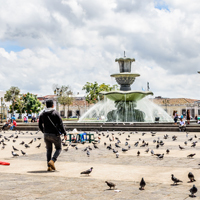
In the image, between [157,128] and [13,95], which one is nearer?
[157,128]

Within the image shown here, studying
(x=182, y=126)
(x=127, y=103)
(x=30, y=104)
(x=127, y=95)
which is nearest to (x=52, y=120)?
(x=182, y=126)

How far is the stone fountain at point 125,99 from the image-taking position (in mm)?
30938

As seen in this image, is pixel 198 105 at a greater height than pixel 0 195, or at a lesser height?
greater

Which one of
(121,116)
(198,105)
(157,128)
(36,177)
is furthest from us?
(198,105)

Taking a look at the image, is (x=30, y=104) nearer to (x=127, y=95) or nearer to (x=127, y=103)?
(x=127, y=103)

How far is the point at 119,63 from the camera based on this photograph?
112 feet

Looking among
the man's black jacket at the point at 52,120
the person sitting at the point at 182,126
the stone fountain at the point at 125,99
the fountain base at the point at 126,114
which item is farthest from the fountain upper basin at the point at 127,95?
the man's black jacket at the point at 52,120

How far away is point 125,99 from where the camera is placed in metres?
31.4

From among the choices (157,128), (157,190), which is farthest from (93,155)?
(157,128)

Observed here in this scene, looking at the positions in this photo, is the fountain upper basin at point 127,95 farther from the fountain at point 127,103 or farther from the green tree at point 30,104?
the green tree at point 30,104

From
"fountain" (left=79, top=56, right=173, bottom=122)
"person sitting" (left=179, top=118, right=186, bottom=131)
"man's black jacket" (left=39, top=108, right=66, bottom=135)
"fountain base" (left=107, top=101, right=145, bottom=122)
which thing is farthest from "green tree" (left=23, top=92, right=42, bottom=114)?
"man's black jacket" (left=39, top=108, right=66, bottom=135)

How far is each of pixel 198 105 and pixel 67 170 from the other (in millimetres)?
92905

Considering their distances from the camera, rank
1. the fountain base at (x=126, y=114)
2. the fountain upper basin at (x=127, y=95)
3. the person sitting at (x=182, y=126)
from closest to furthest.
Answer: the person sitting at (x=182, y=126)
the fountain upper basin at (x=127, y=95)
the fountain base at (x=126, y=114)

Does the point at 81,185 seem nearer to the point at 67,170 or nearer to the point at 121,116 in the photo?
the point at 67,170
